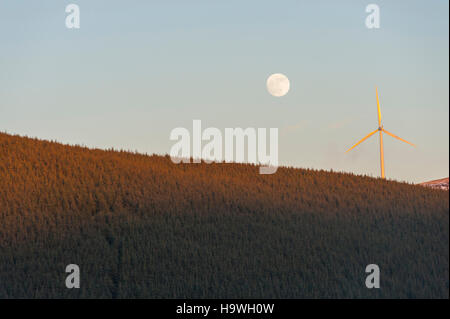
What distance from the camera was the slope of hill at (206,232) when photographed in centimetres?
1959

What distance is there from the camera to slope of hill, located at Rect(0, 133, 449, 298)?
19.6 metres

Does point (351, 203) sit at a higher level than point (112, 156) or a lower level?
lower

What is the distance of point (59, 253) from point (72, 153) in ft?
50.1

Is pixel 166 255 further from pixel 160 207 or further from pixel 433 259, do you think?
pixel 433 259

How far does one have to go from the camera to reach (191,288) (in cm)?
1894

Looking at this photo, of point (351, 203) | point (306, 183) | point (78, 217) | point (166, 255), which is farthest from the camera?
point (306, 183)

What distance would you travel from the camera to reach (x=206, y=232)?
24.1 metres
